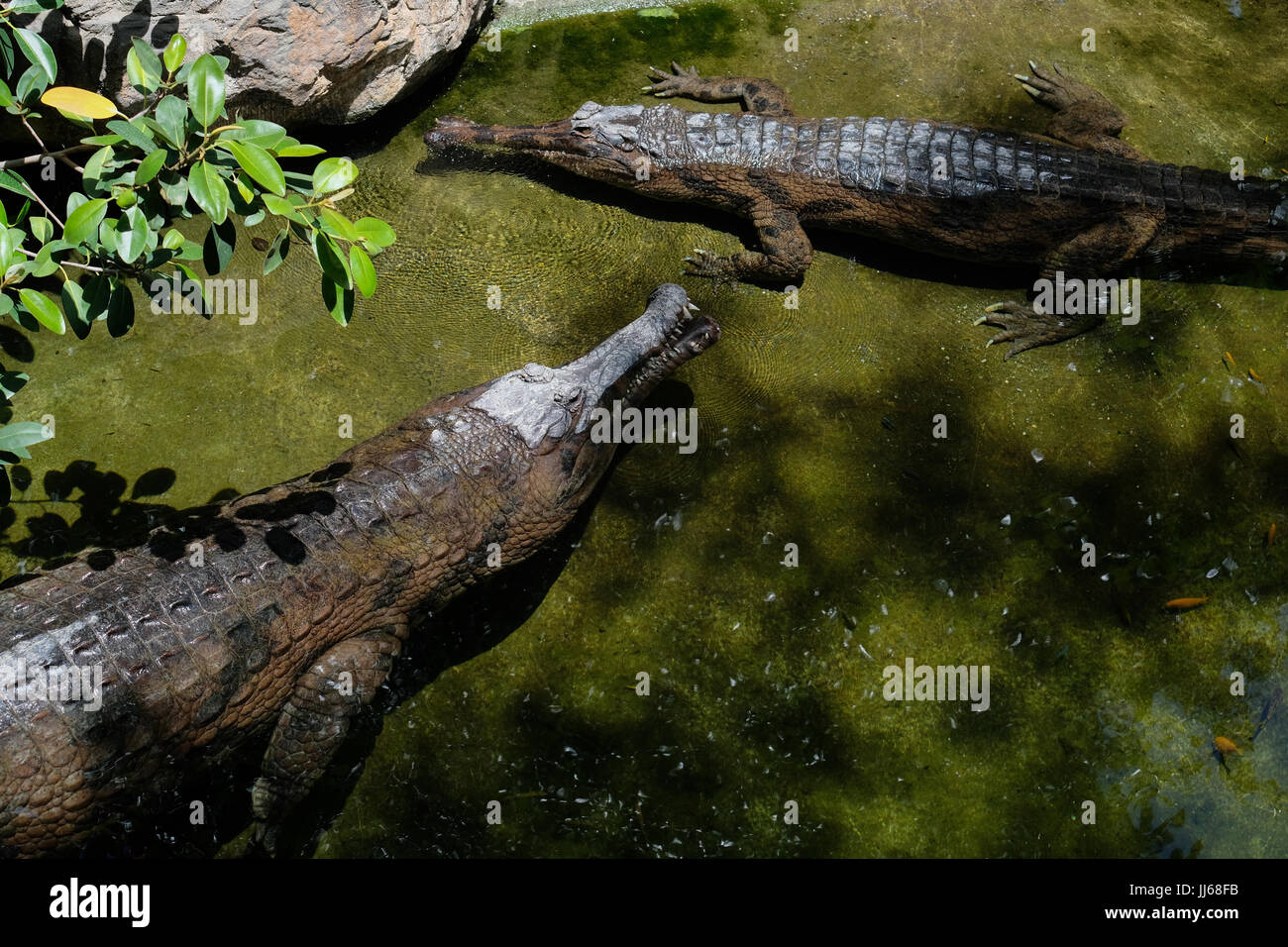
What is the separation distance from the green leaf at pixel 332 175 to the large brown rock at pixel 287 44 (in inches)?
91.9

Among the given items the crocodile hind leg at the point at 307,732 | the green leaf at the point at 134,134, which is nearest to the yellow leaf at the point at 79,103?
the green leaf at the point at 134,134

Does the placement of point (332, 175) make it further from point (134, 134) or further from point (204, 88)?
point (134, 134)

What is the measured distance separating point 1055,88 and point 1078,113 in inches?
11.0

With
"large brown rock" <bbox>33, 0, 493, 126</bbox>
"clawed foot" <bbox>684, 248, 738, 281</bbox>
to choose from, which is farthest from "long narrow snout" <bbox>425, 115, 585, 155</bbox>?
"clawed foot" <bbox>684, 248, 738, 281</bbox>

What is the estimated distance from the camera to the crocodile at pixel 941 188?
522 centimetres

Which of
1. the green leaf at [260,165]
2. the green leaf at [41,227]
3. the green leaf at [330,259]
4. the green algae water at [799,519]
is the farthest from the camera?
the green algae water at [799,519]

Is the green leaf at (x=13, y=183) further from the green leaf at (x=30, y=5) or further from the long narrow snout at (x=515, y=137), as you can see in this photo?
the long narrow snout at (x=515, y=137)

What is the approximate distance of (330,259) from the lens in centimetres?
296

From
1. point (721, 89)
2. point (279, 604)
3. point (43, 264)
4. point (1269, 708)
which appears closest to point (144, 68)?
point (43, 264)

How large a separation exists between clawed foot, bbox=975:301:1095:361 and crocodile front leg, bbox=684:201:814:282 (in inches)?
38.2

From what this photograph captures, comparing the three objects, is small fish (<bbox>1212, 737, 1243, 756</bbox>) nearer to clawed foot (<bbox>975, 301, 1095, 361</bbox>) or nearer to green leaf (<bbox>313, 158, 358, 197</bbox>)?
clawed foot (<bbox>975, 301, 1095, 361</bbox>)

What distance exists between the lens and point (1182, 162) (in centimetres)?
570

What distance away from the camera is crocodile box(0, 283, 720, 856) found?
354 centimetres
